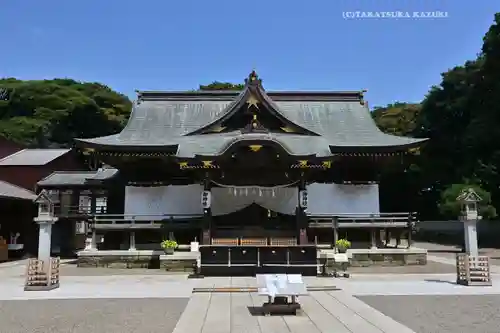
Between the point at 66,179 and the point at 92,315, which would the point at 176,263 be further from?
the point at 66,179

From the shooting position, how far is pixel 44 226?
13758 mm

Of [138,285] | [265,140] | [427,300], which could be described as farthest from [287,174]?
[427,300]

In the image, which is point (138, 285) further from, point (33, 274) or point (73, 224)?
point (73, 224)

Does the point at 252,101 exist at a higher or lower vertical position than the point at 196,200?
higher

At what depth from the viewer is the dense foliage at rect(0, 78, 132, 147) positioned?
54406mm

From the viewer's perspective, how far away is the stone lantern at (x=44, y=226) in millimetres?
13320

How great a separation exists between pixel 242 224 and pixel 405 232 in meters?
8.20

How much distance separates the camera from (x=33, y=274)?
12.9 metres

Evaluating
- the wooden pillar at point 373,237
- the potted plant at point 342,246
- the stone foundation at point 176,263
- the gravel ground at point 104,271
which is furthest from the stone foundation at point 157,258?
the potted plant at point 342,246

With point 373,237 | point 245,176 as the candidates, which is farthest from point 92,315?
point 373,237

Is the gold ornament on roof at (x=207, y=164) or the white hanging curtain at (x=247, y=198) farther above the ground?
the gold ornament on roof at (x=207, y=164)

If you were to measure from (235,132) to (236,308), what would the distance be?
14464 mm

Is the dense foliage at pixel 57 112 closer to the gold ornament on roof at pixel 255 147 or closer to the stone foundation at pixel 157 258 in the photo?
the stone foundation at pixel 157 258

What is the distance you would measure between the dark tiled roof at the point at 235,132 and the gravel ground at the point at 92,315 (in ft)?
33.6
